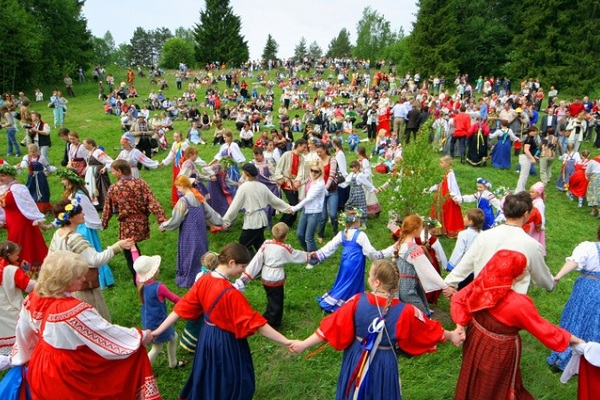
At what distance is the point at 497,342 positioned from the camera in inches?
137

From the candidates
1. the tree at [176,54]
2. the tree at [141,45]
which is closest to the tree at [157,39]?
the tree at [141,45]

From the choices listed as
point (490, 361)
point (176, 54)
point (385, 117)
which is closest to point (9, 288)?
point (490, 361)

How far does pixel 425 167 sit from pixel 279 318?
305 cm

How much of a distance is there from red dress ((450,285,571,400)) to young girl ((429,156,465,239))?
16.8 ft

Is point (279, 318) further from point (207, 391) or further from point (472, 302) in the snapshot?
point (472, 302)

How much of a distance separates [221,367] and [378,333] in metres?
1.40

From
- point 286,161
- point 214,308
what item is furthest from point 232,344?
point 286,161

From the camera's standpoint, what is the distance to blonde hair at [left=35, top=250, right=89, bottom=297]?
315 cm

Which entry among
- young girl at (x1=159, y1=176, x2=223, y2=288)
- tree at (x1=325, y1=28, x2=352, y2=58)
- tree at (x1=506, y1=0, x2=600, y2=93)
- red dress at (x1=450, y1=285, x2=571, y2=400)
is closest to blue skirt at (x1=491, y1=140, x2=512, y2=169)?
young girl at (x1=159, y1=176, x2=223, y2=288)

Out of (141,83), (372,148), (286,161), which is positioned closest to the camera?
(286,161)

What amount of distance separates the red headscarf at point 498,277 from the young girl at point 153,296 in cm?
293

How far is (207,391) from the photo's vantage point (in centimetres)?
375

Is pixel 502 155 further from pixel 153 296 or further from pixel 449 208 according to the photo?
pixel 153 296

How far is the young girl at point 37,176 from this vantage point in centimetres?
930
